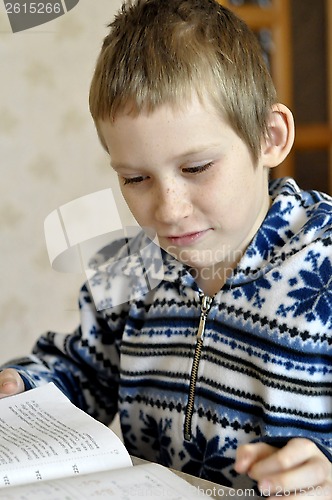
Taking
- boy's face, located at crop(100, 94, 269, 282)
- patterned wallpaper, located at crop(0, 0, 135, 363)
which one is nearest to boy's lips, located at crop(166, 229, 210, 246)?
boy's face, located at crop(100, 94, 269, 282)

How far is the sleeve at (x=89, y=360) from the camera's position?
1.02 m

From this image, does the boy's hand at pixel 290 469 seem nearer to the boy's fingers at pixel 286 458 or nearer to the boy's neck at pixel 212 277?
the boy's fingers at pixel 286 458

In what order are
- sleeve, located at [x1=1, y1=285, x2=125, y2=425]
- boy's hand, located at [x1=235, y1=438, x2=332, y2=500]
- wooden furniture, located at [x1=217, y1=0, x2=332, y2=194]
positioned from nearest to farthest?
boy's hand, located at [x1=235, y1=438, x2=332, y2=500], sleeve, located at [x1=1, y1=285, x2=125, y2=425], wooden furniture, located at [x1=217, y1=0, x2=332, y2=194]

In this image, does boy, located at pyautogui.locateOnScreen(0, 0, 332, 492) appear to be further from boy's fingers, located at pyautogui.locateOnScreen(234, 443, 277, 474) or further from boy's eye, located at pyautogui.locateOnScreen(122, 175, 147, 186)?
boy's fingers, located at pyautogui.locateOnScreen(234, 443, 277, 474)

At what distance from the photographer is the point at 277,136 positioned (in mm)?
908

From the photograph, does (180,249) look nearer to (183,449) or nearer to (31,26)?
(183,449)

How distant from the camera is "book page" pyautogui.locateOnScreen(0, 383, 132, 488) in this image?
2.14 ft

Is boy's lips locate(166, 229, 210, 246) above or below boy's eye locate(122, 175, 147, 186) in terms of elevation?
below

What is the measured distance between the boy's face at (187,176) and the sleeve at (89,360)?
0.21 m

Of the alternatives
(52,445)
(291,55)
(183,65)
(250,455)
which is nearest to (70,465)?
(52,445)

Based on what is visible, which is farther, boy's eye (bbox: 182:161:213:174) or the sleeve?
the sleeve

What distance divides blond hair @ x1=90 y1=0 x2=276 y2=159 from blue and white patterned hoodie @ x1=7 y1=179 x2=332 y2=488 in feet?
0.43

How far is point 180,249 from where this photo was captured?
0.87 m

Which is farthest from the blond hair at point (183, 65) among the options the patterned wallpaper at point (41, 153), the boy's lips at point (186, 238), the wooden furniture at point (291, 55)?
the wooden furniture at point (291, 55)
